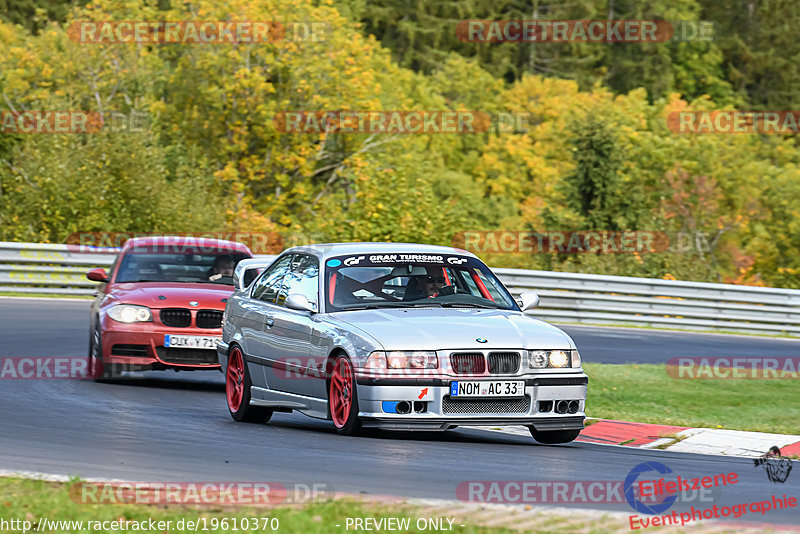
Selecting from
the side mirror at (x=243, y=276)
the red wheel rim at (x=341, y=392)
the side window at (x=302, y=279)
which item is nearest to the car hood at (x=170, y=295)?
the side mirror at (x=243, y=276)

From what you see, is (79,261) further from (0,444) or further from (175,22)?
(175,22)

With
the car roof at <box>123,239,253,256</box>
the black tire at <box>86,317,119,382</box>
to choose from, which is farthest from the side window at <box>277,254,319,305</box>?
the car roof at <box>123,239,253,256</box>

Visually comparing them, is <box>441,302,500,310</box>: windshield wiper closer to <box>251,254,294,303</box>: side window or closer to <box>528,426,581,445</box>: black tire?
<box>528,426,581,445</box>: black tire

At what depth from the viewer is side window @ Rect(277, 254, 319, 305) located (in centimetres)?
1145

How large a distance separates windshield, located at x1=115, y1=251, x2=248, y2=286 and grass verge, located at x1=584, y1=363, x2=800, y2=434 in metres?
4.45

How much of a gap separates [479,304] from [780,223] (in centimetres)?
3815

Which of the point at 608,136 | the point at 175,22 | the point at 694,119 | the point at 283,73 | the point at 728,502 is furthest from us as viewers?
the point at 694,119

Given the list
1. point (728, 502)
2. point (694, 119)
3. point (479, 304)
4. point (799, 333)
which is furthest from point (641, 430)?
point (694, 119)

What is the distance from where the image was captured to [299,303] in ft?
36.1

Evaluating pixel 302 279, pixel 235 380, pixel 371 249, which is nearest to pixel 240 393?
pixel 235 380

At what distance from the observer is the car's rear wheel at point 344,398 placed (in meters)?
10.2

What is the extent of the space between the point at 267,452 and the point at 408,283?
2425mm

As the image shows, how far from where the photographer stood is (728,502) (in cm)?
771

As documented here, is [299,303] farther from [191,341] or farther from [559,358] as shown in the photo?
[191,341]
